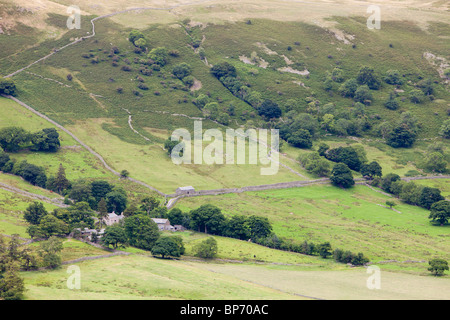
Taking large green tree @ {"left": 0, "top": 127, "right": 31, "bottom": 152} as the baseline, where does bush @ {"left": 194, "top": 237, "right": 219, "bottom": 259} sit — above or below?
below

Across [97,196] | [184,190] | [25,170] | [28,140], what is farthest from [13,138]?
[184,190]

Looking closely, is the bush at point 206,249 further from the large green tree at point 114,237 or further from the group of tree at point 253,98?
the group of tree at point 253,98

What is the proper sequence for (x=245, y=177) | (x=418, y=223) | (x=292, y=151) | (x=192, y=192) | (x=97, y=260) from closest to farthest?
(x=97, y=260) < (x=418, y=223) < (x=192, y=192) < (x=245, y=177) < (x=292, y=151)

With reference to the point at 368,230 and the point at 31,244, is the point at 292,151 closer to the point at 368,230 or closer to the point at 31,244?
the point at 368,230

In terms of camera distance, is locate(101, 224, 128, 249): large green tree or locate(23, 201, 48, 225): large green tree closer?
locate(101, 224, 128, 249): large green tree

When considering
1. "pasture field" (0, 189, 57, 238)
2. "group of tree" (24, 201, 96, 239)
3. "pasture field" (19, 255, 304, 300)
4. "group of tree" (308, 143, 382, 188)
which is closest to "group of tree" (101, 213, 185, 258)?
"pasture field" (19, 255, 304, 300)

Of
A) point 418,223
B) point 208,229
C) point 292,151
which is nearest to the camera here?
point 208,229

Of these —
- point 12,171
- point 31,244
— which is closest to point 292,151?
point 12,171

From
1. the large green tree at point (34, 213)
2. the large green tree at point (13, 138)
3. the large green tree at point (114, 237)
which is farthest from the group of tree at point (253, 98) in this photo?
the large green tree at point (34, 213)

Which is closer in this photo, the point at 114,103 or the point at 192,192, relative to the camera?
the point at 192,192

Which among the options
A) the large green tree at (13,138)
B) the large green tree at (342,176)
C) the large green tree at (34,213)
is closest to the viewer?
the large green tree at (34,213)

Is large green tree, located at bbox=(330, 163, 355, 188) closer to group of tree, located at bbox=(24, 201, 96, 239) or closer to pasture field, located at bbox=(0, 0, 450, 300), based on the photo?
pasture field, located at bbox=(0, 0, 450, 300)
